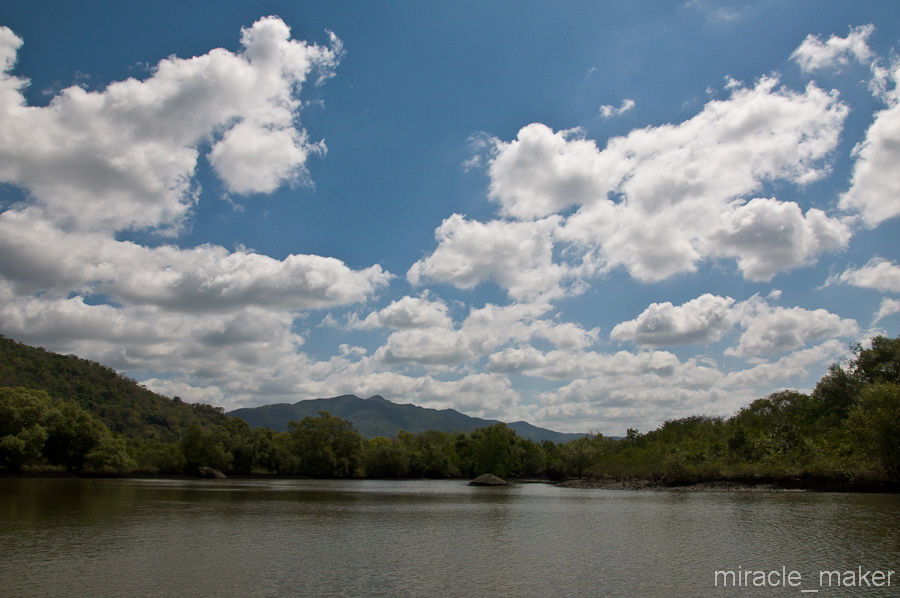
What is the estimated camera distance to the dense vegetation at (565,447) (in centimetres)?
8200

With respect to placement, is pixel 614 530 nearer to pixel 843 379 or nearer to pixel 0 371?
pixel 843 379

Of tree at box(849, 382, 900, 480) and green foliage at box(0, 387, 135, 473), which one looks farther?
green foliage at box(0, 387, 135, 473)

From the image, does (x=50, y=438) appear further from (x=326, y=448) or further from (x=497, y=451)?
(x=497, y=451)

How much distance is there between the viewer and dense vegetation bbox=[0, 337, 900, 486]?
82000 mm

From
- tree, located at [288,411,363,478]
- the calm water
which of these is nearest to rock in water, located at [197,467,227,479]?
tree, located at [288,411,363,478]

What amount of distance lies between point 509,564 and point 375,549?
8216 millimetres

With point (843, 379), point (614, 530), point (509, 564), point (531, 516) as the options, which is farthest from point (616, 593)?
point (843, 379)

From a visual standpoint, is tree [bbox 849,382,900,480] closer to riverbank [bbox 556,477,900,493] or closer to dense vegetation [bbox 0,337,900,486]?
dense vegetation [bbox 0,337,900,486]

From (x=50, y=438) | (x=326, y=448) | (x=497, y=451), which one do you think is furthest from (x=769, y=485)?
(x=50, y=438)

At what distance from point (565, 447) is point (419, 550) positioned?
133375mm

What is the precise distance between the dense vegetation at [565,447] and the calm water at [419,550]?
38.7 metres

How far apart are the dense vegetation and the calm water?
1523 inches

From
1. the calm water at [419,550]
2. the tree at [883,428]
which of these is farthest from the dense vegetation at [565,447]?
the calm water at [419,550]

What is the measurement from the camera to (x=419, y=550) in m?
30.2
